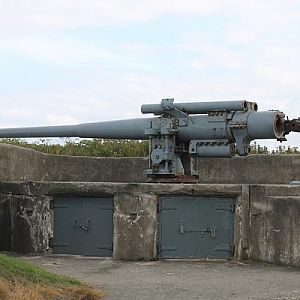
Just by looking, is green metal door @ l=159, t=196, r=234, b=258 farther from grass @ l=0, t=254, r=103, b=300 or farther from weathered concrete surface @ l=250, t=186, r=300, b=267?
grass @ l=0, t=254, r=103, b=300

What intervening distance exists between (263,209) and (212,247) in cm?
100

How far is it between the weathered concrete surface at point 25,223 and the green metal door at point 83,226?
167 millimetres

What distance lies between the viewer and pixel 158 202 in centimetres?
1068

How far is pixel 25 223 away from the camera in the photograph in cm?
1136

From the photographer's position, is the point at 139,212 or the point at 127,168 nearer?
the point at 139,212

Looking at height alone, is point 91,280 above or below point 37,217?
below

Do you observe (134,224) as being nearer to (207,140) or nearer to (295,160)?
(207,140)

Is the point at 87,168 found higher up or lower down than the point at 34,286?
higher up

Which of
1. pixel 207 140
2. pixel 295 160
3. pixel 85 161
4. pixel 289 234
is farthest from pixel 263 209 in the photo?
pixel 85 161

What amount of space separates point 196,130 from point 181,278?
3.25 m


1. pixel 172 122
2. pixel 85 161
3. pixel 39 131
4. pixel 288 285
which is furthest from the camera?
pixel 85 161

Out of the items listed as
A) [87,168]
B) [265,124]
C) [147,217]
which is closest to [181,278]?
[147,217]

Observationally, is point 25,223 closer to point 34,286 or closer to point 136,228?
point 136,228

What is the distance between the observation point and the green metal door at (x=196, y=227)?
10500mm
